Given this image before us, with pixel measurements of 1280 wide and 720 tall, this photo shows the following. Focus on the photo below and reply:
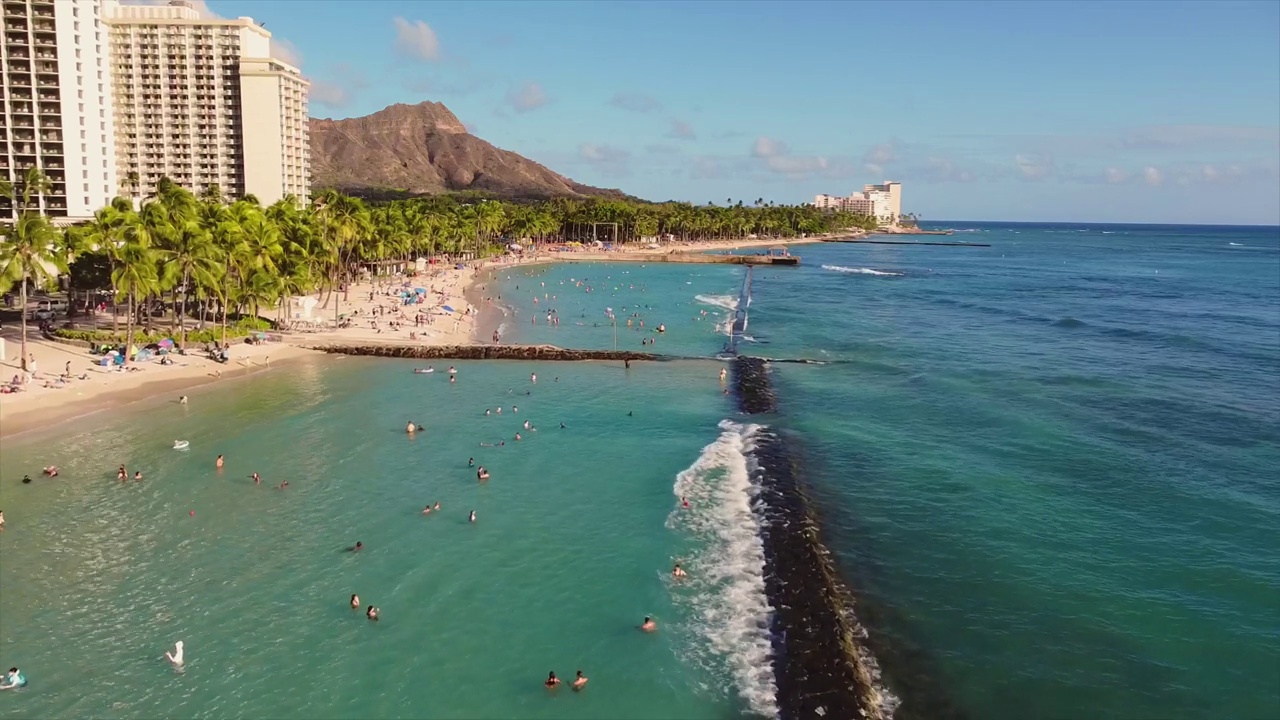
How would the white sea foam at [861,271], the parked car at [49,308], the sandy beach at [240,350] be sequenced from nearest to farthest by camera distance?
the sandy beach at [240,350] → the parked car at [49,308] → the white sea foam at [861,271]

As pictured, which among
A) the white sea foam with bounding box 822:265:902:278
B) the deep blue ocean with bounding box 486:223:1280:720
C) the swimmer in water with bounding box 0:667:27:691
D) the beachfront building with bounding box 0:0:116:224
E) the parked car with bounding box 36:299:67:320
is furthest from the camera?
the white sea foam with bounding box 822:265:902:278

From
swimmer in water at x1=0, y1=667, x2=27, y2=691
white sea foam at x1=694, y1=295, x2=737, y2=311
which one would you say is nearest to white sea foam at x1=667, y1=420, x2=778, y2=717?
swimmer in water at x1=0, y1=667, x2=27, y2=691

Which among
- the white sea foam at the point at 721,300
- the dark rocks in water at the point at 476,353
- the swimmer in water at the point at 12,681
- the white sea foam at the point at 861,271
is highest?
the white sea foam at the point at 861,271

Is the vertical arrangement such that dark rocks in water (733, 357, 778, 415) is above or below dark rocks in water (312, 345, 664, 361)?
below

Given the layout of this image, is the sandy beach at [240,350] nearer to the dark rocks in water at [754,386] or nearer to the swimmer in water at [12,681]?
the dark rocks in water at [754,386]

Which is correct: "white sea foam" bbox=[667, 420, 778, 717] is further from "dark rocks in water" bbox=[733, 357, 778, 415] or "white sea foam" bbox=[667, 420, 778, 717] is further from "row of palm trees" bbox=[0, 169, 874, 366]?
"row of palm trees" bbox=[0, 169, 874, 366]

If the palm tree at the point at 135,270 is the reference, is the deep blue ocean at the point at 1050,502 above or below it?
below

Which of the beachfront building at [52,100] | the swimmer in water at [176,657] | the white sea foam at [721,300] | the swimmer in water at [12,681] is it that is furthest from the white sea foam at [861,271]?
the swimmer in water at [12,681]
